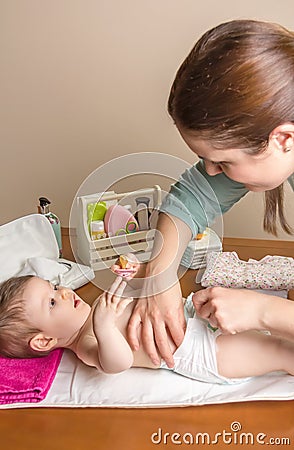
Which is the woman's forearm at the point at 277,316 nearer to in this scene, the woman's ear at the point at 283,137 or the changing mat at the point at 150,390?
the changing mat at the point at 150,390

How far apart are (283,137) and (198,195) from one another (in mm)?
335

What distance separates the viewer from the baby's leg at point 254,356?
1.14 metres

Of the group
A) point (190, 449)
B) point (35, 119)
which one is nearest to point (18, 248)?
point (35, 119)

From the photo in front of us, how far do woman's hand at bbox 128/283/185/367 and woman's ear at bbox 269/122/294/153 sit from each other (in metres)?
0.35

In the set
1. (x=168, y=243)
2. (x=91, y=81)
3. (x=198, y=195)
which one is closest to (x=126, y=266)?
(x=168, y=243)

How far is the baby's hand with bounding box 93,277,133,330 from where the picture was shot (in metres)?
1.11

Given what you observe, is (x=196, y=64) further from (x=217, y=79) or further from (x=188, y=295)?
(x=188, y=295)

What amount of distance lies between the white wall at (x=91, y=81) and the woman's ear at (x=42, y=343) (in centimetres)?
85

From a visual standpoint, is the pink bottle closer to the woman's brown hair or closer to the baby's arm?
the baby's arm

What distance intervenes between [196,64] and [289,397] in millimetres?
581

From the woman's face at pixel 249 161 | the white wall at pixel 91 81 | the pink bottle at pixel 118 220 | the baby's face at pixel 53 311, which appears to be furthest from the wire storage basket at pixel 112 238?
the white wall at pixel 91 81

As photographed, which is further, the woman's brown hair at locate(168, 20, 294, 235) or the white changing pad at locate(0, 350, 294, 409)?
the white changing pad at locate(0, 350, 294, 409)

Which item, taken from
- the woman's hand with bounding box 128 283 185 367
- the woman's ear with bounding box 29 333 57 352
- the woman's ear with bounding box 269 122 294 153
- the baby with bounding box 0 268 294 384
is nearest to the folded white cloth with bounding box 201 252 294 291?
the baby with bounding box 0 268 294 384

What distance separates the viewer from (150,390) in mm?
1144
